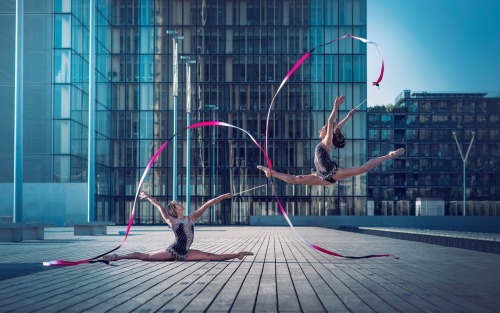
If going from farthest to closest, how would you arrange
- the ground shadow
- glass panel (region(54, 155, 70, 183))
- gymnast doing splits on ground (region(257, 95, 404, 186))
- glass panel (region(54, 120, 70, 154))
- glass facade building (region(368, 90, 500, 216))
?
glass facade building (region(368, 90, 500, 216)) < glass panel (region(54, 120, 70, 154)) < glass panel (region(54, 155, 70, 183)) < gymnast doing splits on ground (region(257, 95, 404, 186)) < the ground shadow

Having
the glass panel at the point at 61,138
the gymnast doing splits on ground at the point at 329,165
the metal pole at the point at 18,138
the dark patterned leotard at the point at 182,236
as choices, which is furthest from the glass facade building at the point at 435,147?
the dark patterned leotard at the point at 182,236

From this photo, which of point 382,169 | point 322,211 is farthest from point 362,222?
point 382,169

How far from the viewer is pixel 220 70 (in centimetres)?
7500

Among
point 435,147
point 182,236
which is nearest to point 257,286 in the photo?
point 182,236

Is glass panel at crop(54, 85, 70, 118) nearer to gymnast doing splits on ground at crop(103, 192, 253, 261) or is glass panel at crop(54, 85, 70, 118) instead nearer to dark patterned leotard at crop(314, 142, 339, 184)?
gymnast doing splits on ground at crop(103, 192, 253, 261)

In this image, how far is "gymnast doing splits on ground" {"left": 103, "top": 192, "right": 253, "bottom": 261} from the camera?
13.3 metres

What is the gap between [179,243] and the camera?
553 inches

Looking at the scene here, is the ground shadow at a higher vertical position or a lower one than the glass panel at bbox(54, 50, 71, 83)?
lower

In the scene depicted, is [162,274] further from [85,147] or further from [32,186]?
[85,147]

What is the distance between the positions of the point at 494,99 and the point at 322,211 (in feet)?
216

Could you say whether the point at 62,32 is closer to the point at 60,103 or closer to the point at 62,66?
the point at 62,66

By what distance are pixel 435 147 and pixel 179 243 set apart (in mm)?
114602

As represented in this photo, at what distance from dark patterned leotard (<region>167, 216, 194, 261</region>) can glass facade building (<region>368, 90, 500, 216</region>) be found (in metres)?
108

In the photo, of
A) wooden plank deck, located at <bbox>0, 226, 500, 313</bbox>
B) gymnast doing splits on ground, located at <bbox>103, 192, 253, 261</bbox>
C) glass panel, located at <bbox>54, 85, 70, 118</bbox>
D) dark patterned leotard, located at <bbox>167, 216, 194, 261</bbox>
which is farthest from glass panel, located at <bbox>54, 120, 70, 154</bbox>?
dark patterned leotard, located at <bbox>167, 216, 194, 261</bbox>
